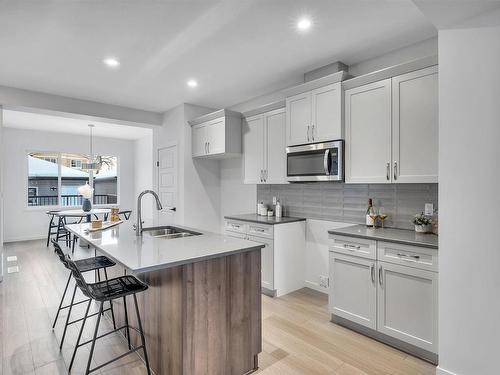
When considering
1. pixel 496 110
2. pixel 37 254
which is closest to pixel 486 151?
pixel 496 110

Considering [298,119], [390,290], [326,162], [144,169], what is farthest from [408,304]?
[144,169]

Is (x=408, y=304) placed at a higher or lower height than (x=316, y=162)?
lower

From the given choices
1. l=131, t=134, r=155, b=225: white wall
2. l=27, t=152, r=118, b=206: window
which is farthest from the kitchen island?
l=27, t=152, r=118, b=206: window

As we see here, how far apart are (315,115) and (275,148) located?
77 cm

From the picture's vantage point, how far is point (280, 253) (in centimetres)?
337

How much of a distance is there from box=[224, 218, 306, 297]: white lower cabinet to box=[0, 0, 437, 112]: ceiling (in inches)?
71.5

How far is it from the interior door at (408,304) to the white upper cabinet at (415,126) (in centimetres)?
75

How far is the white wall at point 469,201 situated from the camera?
1665 millimetres

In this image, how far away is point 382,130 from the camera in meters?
2.59

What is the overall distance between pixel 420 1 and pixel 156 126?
4.36 metres

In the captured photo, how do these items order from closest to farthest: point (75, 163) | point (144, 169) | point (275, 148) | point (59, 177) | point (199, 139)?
point (275, 148) → point (199, 139) → point (59, 177) → point (75, 163) → point (144, 169)

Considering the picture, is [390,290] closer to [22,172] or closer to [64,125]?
[64,125]

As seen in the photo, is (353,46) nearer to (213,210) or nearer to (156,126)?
(213,210)

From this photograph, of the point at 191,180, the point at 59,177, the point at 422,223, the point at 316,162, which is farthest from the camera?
the point at 59,177
